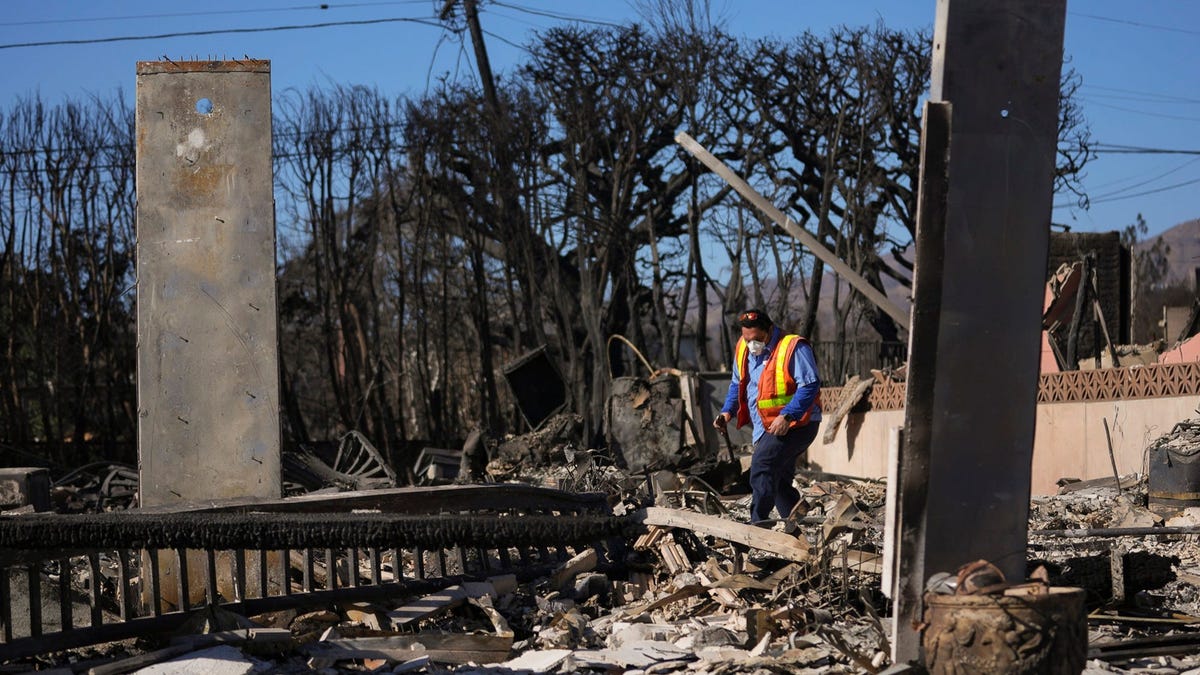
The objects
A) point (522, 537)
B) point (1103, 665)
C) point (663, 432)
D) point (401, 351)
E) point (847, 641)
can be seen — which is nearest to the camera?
point (1103, 665)

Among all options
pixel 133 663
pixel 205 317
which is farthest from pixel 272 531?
pixel 205 317

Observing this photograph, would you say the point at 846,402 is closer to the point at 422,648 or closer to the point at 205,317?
the point at 205,317

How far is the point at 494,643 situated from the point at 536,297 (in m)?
15.3

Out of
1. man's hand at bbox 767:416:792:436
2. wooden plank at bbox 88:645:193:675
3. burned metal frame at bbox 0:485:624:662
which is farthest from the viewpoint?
man's hand at bbox 767:416:792:436

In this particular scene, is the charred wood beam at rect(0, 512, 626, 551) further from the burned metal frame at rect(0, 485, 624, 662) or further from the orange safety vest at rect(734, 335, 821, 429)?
the orange safety vest at rect(734, 335, 821, 429)

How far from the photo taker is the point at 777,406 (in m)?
8.58

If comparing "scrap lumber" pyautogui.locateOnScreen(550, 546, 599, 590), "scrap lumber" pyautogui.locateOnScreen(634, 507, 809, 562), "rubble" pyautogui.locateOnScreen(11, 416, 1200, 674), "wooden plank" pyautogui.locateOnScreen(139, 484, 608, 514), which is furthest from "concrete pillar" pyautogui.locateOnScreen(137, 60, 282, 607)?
"scrap lumber" pyautogui.locateOnScreen(634, 507, 809, 562)

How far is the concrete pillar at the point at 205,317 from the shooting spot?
25.1ft

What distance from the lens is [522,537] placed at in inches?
251

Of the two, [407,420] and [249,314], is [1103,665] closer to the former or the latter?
[249,314]

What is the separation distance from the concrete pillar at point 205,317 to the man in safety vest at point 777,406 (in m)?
3.15

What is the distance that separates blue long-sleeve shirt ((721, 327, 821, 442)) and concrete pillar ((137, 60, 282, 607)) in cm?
325

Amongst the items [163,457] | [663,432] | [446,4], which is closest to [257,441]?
[163,457]

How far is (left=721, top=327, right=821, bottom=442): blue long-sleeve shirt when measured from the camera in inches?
331
